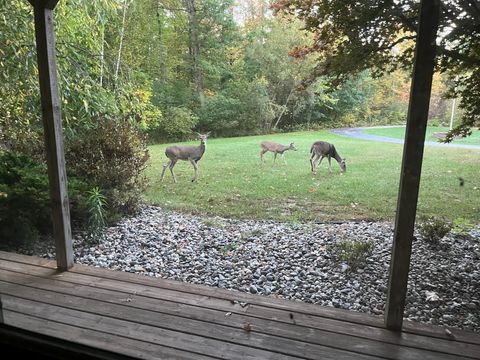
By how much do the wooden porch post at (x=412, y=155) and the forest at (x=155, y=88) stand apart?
93 cm

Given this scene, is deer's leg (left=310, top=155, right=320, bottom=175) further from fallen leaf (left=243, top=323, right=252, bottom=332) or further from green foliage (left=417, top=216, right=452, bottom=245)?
fallen leaf (left=243, top=323, right=252, bottom=332)

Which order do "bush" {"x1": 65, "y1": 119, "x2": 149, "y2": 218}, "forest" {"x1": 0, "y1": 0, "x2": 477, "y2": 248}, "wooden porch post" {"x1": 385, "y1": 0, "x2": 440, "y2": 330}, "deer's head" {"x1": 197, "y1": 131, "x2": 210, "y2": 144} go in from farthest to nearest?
"bush" {"x1": 65, "y1": 119, "x2": 149, "y2": 218} → "deer's head" {"x1": 197, "y1": 131, "x2": 210, "y2": 144} → "forest" {"x1": 0, "y1": 0, "x2": 477, "y2": 248} → "wooden porch post" {"x1": 385, "y1": 0, "x2": 440, "y2": 330}

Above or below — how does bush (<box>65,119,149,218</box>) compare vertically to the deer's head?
below

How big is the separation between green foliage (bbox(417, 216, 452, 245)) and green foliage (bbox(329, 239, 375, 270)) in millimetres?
387

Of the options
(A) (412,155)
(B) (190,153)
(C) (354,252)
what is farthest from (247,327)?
(B) (190,153)

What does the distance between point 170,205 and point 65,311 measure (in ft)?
5.99

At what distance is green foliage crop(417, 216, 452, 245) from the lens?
2.60 metres

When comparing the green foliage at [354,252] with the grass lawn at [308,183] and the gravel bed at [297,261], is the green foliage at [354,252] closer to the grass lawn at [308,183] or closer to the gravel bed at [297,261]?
the gravel bed at [297,261]

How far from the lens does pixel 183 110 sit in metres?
3.21

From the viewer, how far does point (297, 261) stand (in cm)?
278

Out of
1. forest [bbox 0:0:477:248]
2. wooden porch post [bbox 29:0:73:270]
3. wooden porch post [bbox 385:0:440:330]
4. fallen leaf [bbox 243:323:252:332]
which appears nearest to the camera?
wooden porch post [bbox 385:0:440:330]

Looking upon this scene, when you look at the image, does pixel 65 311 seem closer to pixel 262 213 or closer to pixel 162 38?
pixel 262 213

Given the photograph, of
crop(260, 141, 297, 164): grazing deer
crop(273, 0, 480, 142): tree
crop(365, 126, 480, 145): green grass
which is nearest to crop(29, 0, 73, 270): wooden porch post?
crop(273, 0, 480, 142): tree

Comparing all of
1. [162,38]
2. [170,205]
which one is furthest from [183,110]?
[170,205]
